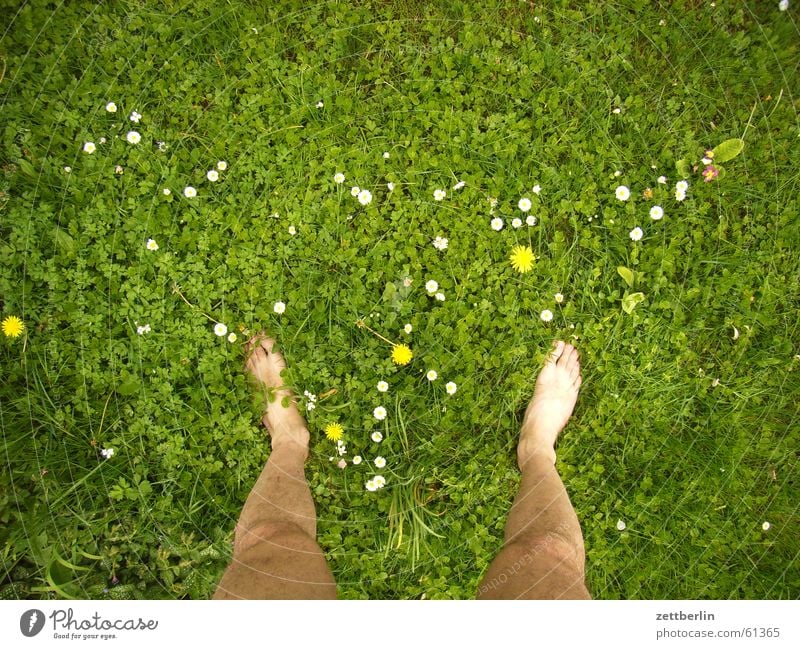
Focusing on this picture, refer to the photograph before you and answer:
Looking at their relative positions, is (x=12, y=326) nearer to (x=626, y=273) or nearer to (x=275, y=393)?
(x=275, y=393)

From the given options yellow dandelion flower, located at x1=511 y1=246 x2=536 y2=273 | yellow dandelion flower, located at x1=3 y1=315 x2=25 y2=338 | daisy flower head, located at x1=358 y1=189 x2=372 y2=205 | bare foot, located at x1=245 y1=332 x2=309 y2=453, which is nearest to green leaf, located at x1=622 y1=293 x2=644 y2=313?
yellow dandelion flower, located at x1=511 y1=246 x2=536 y2=273

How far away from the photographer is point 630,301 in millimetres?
2486

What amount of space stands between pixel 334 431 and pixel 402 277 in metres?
0.79

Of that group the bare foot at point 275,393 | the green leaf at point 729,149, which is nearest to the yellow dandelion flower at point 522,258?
the green leaf at point 729,149

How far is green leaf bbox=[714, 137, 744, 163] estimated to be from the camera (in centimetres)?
255

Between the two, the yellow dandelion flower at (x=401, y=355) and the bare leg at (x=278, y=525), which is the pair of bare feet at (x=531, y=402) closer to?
the bare leg at (x=278, y=525)

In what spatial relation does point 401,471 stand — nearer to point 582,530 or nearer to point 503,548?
point 503,548

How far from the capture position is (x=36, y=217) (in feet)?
8.22

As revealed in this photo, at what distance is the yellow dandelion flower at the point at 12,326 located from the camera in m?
2.43

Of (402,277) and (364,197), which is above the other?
(364,197)

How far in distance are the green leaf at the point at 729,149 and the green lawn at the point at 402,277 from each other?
44 mm

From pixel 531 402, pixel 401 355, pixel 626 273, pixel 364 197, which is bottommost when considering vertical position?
pixel 531 402

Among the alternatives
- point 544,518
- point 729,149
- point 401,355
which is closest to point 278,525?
point 401,355

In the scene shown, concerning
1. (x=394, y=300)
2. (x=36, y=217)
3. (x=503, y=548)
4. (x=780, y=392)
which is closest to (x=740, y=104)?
(x=780, y=392)
